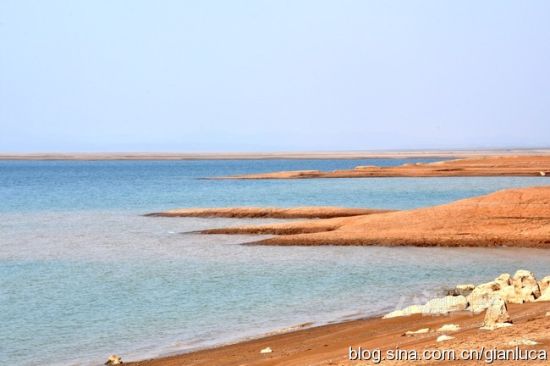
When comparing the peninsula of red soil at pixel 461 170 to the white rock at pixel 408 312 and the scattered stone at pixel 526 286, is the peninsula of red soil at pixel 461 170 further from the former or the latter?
the white rock at pixel 408 312

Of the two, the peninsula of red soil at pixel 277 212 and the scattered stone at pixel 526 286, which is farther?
the peninsula of red soil at pixel 277 212

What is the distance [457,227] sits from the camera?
34.8m

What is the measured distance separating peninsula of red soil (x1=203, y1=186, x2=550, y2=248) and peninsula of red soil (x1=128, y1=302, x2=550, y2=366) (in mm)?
15809

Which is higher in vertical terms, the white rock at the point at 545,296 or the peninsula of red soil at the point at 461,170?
the white rock at the point at 545,296

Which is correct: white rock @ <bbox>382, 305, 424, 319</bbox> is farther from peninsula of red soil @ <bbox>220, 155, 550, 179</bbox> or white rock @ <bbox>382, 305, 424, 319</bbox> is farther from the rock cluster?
peninsula of red soil @ <bbox>220, 155, 550, 179</bbox>

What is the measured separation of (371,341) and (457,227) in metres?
21.3

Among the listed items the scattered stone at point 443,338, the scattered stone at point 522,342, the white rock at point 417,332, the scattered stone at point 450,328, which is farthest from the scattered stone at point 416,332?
the scattered stone at point 522,342

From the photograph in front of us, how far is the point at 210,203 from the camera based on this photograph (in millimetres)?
60438

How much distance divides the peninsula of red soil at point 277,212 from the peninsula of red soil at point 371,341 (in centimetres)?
2686

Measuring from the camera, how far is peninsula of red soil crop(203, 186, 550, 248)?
109 feet

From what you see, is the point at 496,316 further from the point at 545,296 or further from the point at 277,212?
the point at 277,212

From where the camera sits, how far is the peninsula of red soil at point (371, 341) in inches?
474

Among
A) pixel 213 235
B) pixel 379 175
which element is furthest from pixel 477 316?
pixel 379 175

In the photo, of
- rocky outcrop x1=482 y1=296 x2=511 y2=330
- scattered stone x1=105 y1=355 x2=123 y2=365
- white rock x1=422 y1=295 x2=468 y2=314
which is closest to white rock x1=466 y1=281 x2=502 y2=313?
white rock x1=422 y1=295 x2=468 y2=314
